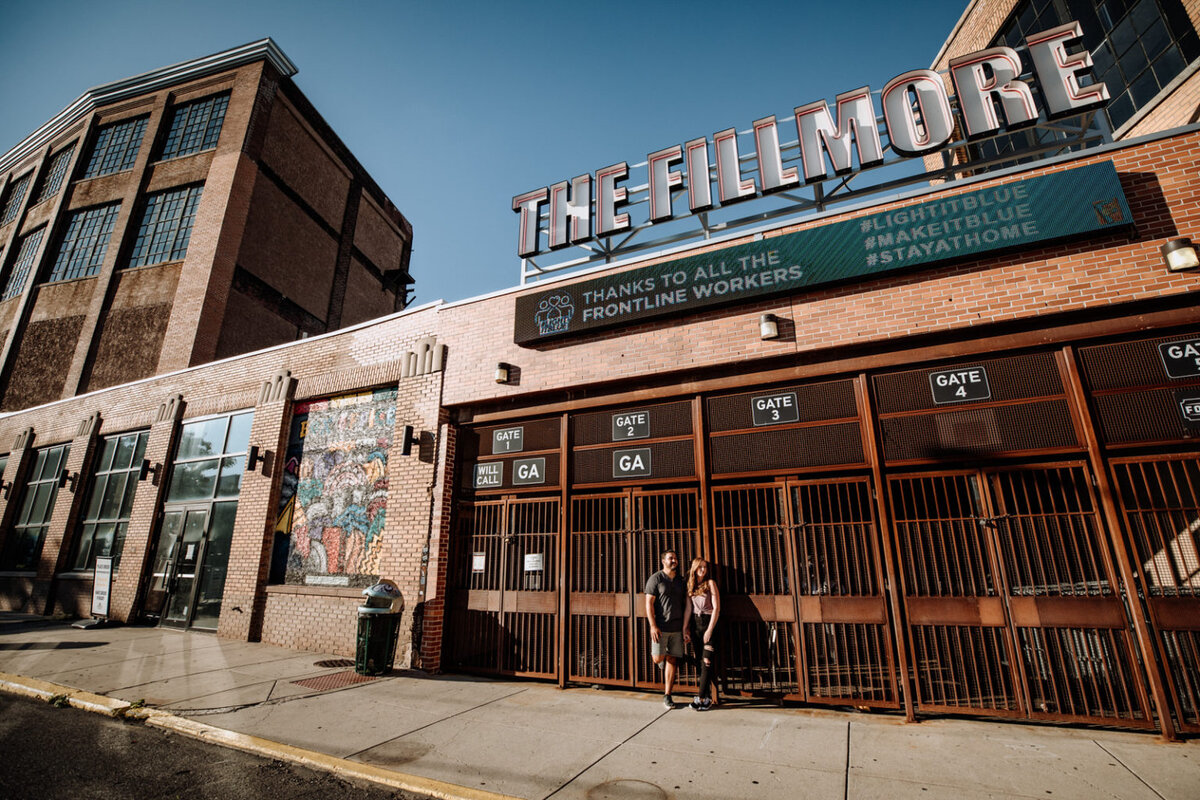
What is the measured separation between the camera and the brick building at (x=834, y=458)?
18.3 ft

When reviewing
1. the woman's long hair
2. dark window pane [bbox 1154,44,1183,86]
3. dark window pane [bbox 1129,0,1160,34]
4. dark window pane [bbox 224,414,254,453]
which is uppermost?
dark window pane [bbox 1129,0,1160,34]

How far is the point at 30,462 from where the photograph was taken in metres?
17.4

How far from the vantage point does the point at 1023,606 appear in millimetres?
5539

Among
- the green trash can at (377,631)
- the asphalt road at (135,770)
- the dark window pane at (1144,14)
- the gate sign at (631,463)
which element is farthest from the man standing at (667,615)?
the dark window pane at (1144,14)

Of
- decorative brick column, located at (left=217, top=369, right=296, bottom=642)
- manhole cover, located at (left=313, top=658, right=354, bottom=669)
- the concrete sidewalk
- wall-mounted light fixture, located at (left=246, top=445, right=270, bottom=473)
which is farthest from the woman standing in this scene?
wall-mounted light fixture, located at (left=246, top=445, right=270, bottom=473)

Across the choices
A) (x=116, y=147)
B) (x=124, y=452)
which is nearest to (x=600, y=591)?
(x=124, y=452)

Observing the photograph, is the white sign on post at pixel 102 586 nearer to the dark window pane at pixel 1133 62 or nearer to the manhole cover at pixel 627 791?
the manhole cover at pixel 627 791

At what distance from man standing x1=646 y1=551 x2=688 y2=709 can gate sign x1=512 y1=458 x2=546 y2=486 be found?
2607 millimetres

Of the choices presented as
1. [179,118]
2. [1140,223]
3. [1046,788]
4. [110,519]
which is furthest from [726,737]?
[179,118]

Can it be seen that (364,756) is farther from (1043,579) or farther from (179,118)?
(179,118)

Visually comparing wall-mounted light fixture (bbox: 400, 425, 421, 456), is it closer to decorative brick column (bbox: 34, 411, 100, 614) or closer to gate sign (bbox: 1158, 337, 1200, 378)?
gate sign (bbox: 1158, 337, 1200, 378)

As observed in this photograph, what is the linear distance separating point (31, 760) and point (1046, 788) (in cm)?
828

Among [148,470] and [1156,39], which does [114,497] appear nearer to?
[148,470]

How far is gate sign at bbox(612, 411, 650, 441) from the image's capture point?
25.8ft
